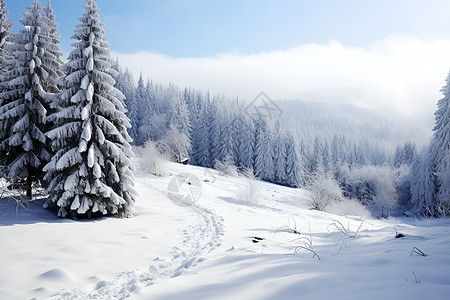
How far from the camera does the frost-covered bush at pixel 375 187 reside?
36906mm

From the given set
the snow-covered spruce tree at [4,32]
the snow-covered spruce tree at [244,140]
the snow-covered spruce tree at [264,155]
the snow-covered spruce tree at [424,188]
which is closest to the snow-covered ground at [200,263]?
the snow-covered spruce tree at [4,32]

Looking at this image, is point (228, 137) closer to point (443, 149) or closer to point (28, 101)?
point (443, 149)

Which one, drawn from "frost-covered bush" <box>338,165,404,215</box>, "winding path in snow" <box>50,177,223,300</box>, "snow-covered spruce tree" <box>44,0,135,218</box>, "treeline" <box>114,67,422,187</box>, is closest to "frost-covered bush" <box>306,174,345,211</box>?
"frost-covered bush" <box>338,165,404,215</box>

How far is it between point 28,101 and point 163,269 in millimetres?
12351

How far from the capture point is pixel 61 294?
467 centimetres

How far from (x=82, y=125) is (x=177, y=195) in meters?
9.93

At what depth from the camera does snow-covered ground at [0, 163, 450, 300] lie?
3.37 metres

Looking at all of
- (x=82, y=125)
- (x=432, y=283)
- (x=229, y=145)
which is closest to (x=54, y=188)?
(x=82, y=125)

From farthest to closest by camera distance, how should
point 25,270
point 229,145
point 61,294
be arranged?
point 229,145
point 25,270
point 61,294

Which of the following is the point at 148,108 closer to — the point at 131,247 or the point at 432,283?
the point at 131,247

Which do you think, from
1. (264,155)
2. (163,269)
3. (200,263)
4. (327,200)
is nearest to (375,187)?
(264,155)

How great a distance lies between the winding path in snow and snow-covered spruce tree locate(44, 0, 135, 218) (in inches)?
175

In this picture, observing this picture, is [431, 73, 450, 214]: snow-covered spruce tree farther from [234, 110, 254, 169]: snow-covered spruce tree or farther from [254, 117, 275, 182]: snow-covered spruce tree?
[234, 110, 254, 169]: snow-covered spruce tree

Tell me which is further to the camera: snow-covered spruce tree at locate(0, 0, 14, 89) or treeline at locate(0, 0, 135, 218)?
snow-covered spruce tree at locate(0, 0, 14, 89)
